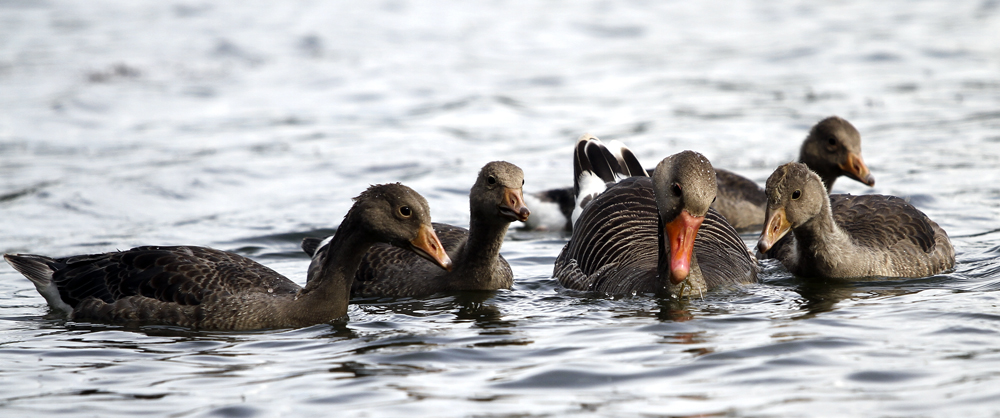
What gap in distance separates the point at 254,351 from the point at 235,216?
23.0 feet

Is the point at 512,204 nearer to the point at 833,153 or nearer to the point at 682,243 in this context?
Result: the point at 682,243

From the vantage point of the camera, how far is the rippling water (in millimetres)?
6836

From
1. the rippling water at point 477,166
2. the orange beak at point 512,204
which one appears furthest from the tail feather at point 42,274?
the orange beak at point 512,204

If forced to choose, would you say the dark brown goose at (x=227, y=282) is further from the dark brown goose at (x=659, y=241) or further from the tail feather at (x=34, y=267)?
the dark brown goose at (x=659, y=241)

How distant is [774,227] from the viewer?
934 centimetres

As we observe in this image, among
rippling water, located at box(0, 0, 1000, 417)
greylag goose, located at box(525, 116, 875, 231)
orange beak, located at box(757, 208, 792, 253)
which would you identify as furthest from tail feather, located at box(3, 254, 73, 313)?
greylag goose, located at box(525, 116, 875, 231)

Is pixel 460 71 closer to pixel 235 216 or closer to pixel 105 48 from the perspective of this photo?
pixel 105 48

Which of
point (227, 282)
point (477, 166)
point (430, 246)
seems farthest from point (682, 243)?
point (477, 166)

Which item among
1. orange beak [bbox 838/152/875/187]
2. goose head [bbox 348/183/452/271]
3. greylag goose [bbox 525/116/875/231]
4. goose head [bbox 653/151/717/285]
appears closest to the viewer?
goose head [bbox 653/151/717/285]

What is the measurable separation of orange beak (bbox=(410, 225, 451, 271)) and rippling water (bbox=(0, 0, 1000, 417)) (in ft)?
1.70

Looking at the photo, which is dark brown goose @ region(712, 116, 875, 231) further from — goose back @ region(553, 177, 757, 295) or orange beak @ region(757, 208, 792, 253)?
orange beak @ region(757, 208, 792, 253)

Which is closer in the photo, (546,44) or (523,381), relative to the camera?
(523,381)

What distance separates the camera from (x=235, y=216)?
14.5 metres

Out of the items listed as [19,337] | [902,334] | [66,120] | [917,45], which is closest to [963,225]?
[902,334]
